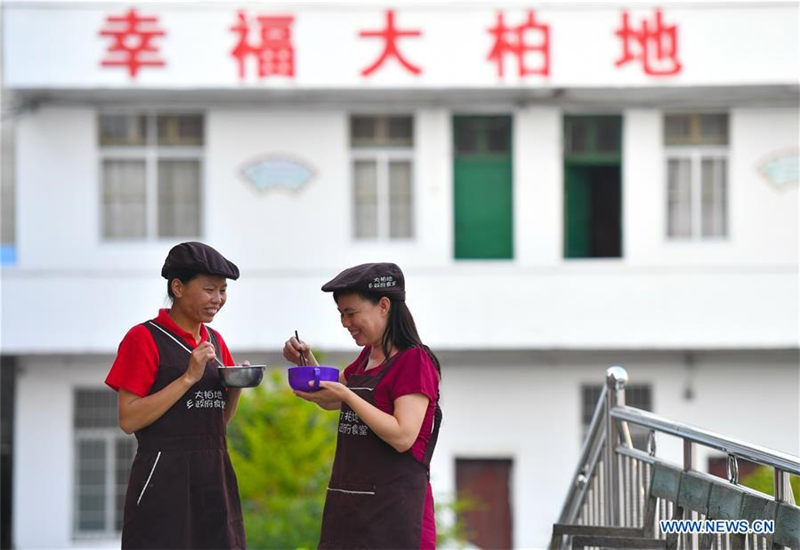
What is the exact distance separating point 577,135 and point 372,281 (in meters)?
14.3

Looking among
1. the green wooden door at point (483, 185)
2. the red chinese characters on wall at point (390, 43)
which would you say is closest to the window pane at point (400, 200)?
the green wooden door at point (483, 185)

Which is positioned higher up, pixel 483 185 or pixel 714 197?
pixel 483 185

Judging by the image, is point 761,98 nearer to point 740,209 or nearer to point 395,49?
point 740,209

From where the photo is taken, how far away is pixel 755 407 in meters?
18.9

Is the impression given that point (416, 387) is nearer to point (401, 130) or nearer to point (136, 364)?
point (136, 364)

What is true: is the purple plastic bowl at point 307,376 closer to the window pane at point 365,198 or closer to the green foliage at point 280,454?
the green foliage at point 280,454

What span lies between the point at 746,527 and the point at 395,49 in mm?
13438

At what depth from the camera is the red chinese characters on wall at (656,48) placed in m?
17.9

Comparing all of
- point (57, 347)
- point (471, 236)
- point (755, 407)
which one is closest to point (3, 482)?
point (57, 347)

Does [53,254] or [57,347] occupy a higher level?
[53,254]

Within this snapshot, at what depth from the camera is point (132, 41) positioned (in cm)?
1788

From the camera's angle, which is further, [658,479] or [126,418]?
[658,479]

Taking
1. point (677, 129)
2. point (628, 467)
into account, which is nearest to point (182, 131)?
point (677, 129)

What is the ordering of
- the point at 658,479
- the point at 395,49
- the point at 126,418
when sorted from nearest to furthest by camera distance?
1. the point at 126,418
2. the point at 658,479
3. the point at 395,49
